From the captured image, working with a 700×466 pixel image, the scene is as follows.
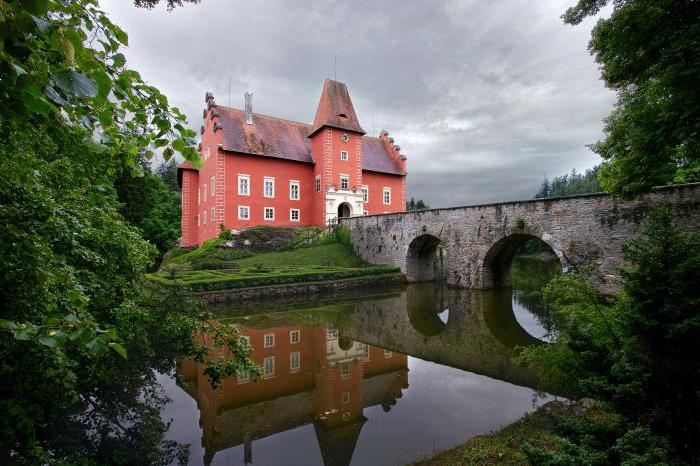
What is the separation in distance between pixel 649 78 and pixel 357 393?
9442mm

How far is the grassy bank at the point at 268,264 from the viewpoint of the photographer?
17125 millimetres

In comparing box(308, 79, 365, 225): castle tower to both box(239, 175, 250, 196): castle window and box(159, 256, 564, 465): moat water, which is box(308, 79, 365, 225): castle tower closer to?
box(239, 175, 250, 196): castle window

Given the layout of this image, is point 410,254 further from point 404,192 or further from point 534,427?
point 534,427

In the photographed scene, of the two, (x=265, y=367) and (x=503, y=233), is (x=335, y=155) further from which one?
(x=265, y=367)

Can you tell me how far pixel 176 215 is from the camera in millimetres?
40562

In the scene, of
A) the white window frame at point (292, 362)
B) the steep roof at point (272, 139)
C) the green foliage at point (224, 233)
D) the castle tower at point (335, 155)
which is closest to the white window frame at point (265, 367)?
the white window frame at point (292, 362)

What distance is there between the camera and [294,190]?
3148 cm

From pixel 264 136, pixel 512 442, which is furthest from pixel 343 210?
pixel 512 442

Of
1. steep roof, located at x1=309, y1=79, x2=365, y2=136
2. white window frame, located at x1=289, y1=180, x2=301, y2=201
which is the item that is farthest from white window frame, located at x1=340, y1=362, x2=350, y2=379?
steep roof, located at x1=309, y1=79, x2=365, y2=136

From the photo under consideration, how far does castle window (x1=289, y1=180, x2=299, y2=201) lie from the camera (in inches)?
1232

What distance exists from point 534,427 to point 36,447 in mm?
5795

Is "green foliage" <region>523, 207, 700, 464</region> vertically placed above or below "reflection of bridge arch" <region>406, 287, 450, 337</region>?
above

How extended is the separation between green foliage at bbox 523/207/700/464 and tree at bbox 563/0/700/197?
5710mm

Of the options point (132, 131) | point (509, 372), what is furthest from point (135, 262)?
point (509, 372)
